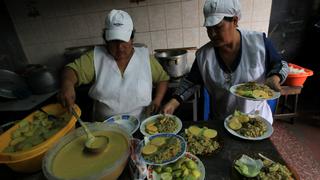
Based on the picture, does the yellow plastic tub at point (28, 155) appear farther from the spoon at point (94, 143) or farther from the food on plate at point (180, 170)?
the food on plate at point (180, 170)

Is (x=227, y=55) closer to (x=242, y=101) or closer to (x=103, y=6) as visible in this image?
(x=242, y=101)

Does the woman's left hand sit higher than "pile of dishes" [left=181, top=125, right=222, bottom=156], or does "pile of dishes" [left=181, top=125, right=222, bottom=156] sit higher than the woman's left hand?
the woman's left hand

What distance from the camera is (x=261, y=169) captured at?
990 millimetres

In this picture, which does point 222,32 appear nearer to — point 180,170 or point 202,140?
point 202,140

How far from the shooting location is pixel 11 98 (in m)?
2.53

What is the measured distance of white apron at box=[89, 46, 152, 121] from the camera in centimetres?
183

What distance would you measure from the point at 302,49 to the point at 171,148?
3.36m

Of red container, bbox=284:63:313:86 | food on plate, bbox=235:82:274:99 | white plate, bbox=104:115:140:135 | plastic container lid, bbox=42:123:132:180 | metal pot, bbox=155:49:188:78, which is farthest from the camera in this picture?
red container, bbox=284:63:313:86

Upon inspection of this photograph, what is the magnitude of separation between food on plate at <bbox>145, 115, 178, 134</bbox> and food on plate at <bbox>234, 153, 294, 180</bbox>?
1.60 feet

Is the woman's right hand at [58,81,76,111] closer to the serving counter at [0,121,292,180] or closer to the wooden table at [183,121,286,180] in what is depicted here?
the serving counter at [0,121,292,180]

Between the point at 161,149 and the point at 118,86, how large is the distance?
0.90 metres

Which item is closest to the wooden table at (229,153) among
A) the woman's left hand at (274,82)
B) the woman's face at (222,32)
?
the woman's left hand at (274,82)

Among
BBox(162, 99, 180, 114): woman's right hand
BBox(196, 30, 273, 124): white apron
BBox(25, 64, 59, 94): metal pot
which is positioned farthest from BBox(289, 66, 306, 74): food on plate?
BBox(25, 64, 59, 94): metal pot

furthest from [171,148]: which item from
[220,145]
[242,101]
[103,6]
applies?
[103,6]
